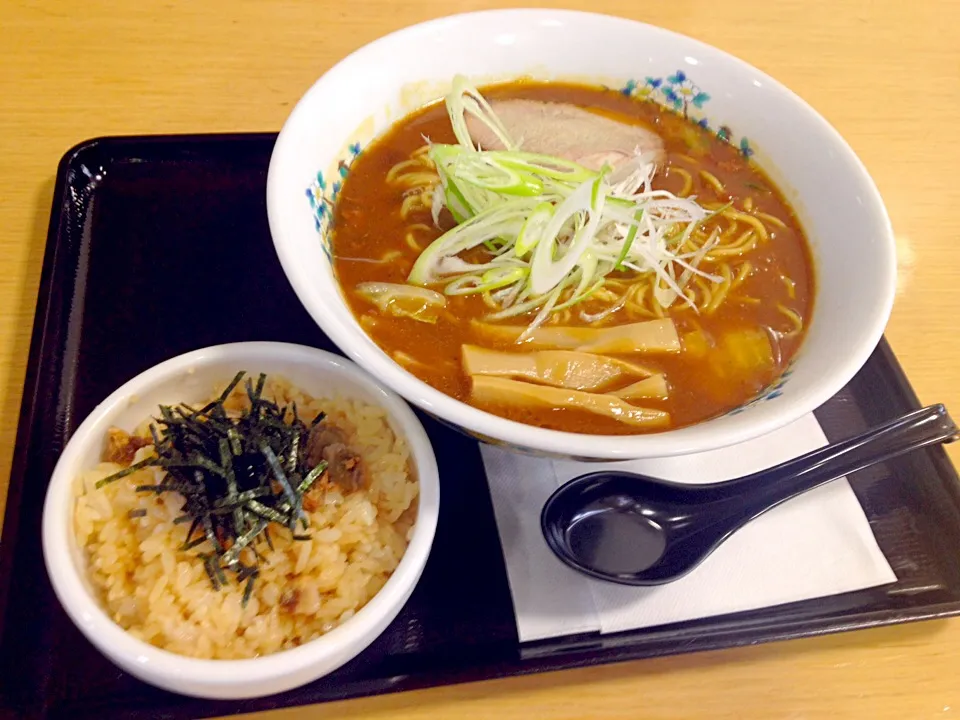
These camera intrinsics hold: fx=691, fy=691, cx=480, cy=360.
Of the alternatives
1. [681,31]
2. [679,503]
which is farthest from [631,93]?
[679,503]

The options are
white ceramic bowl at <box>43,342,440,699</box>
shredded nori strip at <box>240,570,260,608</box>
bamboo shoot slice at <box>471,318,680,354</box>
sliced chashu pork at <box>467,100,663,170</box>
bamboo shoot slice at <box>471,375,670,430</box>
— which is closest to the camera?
white ceramic bowl at <box>43,342,440,699</box>

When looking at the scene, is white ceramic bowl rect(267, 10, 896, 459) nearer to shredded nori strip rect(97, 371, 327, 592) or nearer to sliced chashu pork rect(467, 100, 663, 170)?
sliced chashu pork rect(467, 100, 663, 170)

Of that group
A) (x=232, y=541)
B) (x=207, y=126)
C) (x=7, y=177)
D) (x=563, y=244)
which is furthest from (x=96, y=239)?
(x=563, y=244)

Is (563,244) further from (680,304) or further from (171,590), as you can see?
(171,590)

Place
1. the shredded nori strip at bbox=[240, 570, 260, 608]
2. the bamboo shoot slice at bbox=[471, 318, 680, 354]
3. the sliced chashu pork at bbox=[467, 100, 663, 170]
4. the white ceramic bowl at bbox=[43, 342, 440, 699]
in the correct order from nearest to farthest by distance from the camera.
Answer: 1. the white ceramic bowl at bbox=[43, 342, 440, 699]
2. the shredded nori strip at bbox=[240, 570, 260, 608]
3. the bamboo shoot slice at bbox=[471, 318, 680, 354]
4. the sliced chashu pork at bbox=[467, 100, 663, 170]

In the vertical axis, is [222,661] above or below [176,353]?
below

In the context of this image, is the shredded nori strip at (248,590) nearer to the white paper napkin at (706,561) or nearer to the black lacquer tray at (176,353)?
the black lacquer tray at (176,353)

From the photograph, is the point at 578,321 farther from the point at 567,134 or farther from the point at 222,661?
the point at 222,661

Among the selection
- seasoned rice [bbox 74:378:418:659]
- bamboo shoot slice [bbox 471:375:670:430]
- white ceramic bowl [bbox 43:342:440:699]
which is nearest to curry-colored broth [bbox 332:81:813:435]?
bamboo shoot slice [bbox 471:375:670:430]
